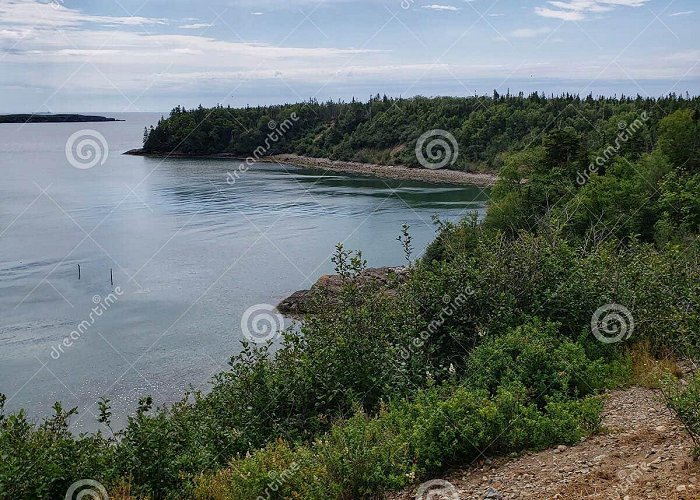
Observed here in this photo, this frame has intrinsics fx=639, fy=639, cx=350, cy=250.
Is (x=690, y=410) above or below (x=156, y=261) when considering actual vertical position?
above

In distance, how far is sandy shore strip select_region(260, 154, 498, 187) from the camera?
7906 centimetres

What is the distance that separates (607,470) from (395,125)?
101757 mm

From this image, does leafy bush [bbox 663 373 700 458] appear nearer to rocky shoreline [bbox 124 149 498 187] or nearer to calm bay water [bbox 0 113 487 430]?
calm bay water [bbox 0 113 487 430]

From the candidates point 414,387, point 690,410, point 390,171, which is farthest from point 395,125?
point 690,410

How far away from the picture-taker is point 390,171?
88688 mm

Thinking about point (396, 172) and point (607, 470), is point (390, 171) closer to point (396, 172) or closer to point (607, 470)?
point (396, 172)

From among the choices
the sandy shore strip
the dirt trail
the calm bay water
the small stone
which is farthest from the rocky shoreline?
the small stone

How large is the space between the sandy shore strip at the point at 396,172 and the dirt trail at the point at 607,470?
6699 centimetres

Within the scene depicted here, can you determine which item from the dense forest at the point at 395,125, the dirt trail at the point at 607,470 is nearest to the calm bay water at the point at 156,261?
the dirt trail at the point at 607,470

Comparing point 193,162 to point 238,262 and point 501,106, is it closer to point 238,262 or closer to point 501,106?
point 501,106

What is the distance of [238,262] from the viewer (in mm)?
35688

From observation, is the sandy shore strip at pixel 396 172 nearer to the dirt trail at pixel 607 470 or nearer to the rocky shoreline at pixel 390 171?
the rocky shoreline at pixel 390 171

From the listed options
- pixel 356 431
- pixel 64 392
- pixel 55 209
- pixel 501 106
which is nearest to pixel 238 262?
pixel 64 392

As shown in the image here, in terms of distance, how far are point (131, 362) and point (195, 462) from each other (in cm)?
1401
